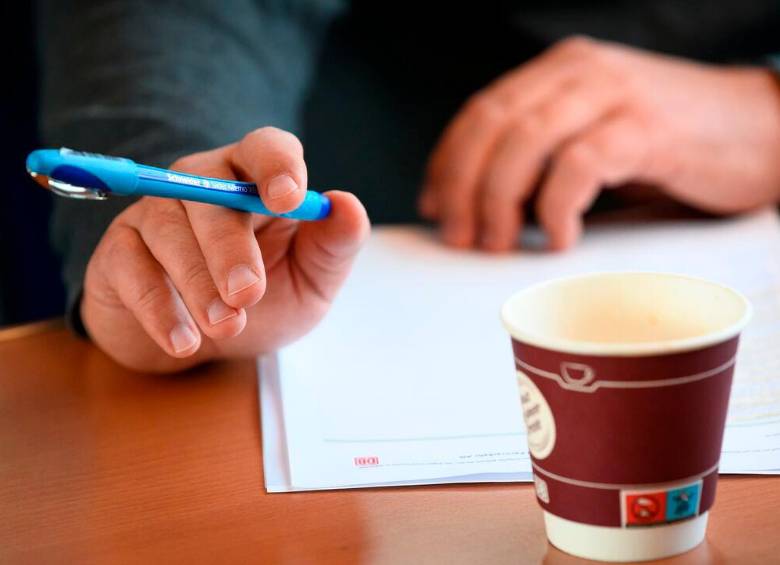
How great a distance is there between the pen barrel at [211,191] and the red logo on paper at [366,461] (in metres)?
0.14

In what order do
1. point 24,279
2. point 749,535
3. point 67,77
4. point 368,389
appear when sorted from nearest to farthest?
point 749,535 → point 368,389 → point 67,77 → point 24,279

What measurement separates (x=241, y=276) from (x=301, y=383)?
16cm

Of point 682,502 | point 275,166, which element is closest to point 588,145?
point 275,166

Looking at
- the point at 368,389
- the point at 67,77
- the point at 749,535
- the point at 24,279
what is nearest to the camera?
the point at 749,535

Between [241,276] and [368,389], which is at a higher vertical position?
[241,276]

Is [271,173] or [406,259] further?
[406,259]

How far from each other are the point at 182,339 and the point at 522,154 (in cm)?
48

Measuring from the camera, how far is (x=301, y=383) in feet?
2.21

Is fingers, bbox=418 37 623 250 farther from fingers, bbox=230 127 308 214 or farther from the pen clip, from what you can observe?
the pen clip

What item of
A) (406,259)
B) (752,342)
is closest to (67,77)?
(406,259)

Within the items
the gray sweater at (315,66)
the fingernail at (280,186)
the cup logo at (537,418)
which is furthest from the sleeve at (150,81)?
the cup logo at (537,418)

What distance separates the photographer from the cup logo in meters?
0.43

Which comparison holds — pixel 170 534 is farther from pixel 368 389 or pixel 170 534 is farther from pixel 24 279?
pixel 24 279

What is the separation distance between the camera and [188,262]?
56 cm
